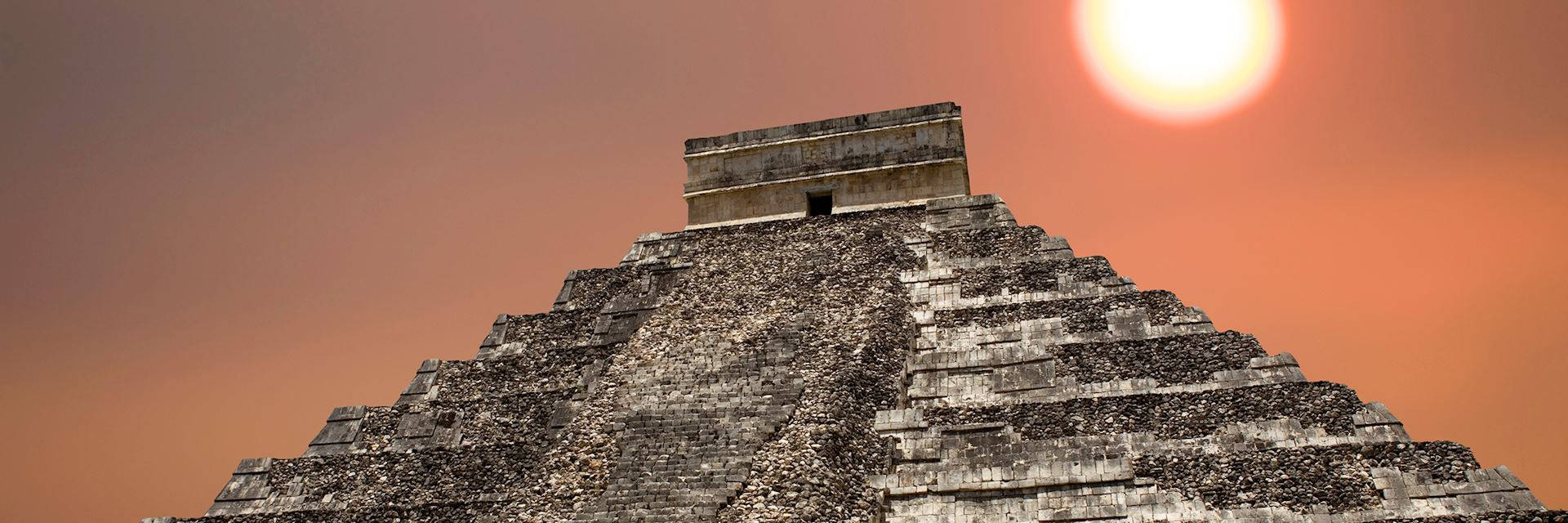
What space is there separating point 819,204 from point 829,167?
2.64 ft

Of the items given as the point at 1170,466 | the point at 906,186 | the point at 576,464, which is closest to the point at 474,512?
the point at 576,464

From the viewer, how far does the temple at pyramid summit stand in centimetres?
1291

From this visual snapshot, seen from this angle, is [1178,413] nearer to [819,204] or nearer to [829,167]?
[829,167]

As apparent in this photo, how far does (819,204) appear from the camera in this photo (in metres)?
22.2

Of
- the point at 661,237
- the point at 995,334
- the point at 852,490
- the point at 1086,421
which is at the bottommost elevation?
the point at 852,490

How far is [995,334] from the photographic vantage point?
16.1 meters

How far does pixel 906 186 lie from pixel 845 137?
159 cm

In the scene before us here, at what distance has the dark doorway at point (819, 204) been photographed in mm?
21922

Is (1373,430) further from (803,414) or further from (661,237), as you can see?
(661,237)

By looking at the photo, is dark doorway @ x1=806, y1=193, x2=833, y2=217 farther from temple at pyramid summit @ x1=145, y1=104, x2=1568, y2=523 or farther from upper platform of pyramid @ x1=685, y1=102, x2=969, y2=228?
temple at pyramid summit @ x1=145, y1=104, x2=1568, y2=523

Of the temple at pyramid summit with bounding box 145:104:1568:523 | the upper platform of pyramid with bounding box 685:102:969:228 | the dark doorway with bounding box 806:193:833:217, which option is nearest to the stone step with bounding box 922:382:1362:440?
the temple at pyramid summit with bounding box 145:104:1568:523

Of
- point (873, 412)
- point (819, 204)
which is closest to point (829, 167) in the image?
point (819, 204)

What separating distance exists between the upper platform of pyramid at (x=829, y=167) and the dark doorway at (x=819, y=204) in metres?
0.02

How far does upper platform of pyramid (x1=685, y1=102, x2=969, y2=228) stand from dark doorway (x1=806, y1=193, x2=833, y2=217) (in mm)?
16
